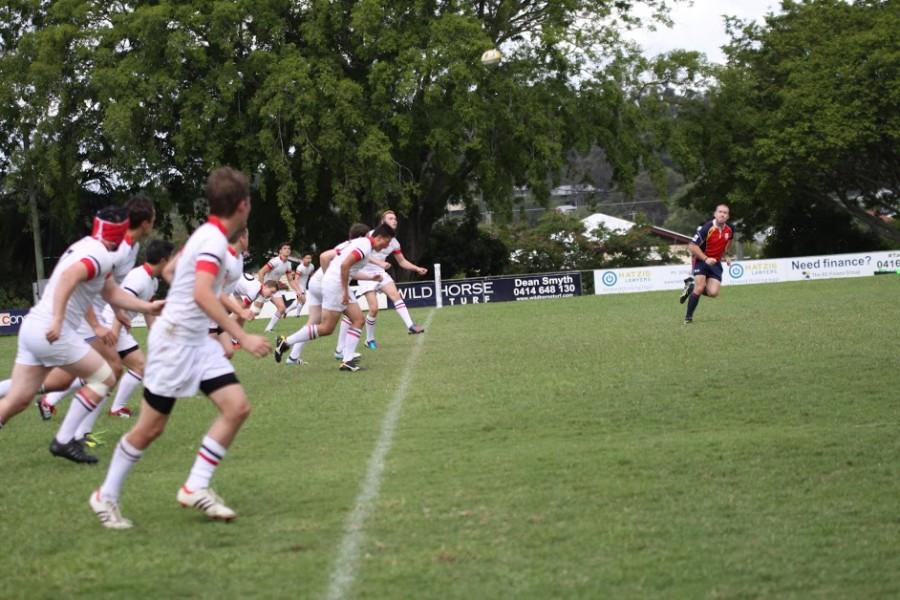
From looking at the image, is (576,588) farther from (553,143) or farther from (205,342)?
(553,143)

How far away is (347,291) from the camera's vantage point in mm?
14930

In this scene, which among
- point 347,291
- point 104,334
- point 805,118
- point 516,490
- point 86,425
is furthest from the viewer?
point 805,118

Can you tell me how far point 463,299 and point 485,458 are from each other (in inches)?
1207

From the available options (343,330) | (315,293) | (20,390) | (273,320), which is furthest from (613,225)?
(20,390)

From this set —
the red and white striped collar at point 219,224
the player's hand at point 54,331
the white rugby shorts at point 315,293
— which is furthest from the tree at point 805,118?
the red and white striped collar at point 219,224

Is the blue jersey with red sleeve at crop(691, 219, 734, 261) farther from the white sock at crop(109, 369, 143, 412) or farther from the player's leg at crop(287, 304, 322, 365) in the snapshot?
the white sock at crop(109, 369, 143, 412)

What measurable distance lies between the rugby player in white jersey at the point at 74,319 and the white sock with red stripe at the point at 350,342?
21.0ft

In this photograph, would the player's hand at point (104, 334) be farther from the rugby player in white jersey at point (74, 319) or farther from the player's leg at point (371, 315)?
the player's leg at point (371, 315)

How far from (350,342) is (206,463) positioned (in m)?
8.66

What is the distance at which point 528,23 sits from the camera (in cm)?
4797

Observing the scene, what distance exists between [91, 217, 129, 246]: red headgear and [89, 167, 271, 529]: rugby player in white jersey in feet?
5.86

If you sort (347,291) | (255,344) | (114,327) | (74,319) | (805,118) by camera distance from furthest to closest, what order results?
1. (805,118)
2. (347,291)
3. (114,327)
4. (74,319)
5. (255,344)

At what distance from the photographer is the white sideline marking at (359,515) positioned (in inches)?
212

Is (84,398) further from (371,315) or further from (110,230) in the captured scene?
(371,315)
